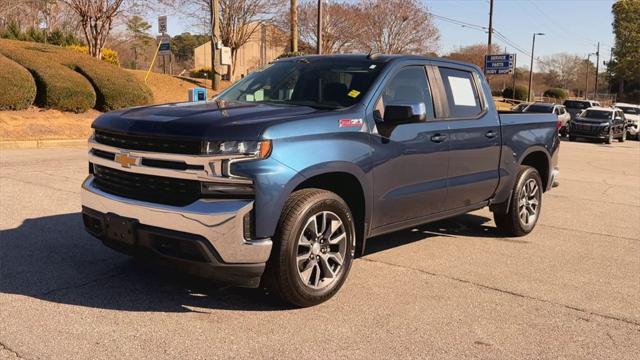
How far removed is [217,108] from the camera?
179 inches

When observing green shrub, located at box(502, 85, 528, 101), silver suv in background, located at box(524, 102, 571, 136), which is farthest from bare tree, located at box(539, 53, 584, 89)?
silver suv in background, located at box(524, 102, 571, 136)

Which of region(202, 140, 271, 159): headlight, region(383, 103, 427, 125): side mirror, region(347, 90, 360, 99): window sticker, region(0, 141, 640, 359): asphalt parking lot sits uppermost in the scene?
region(347, 90, 360, 99): window sticker

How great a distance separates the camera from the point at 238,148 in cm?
381

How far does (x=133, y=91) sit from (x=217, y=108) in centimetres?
1637

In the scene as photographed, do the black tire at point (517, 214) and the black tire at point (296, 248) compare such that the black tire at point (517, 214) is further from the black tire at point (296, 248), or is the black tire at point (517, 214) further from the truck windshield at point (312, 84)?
the black tire at point (296, 248)

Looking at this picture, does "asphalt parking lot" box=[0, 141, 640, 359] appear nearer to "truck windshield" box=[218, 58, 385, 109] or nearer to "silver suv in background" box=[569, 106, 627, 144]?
"truck windshield" box=[218, 58, 385, 109]

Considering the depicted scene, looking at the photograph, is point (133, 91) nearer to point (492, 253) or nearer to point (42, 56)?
point (42, 56)

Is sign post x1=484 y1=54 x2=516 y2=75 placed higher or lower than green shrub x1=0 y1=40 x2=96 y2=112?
higher

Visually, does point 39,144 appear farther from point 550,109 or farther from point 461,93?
point 550,109

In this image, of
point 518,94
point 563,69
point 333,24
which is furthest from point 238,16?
point 563,69

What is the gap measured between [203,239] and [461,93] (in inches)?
127

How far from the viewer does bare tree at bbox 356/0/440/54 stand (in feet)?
143

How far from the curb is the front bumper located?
39.1ft

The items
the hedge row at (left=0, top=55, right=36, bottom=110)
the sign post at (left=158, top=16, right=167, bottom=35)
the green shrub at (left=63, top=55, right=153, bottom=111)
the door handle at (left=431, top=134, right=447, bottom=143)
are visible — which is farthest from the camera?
the sign post at (left=158, top=16, right=167, bottom=35)
